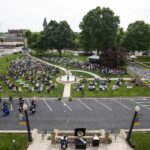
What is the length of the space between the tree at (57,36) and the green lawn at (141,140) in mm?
62424

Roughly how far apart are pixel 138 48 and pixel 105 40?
13601mm

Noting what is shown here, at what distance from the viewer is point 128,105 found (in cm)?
3356

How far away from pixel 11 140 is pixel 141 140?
37.0 feet

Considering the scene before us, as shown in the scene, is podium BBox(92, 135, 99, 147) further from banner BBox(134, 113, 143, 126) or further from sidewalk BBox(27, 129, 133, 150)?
banner BBox(134, 113, 143, 126)

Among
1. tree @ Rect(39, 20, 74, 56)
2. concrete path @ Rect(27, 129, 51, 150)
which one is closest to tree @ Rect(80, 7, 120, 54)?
tree @ Rect(39, 20, 74, 56)

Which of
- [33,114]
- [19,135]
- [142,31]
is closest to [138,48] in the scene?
[142,31]

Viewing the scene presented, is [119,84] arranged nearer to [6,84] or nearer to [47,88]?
[47,88]

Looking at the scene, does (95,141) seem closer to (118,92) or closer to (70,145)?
(70,145)

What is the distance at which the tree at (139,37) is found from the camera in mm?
78750

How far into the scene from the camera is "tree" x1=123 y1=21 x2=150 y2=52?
3100 inches

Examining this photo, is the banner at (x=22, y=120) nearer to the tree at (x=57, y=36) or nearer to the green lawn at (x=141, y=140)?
the green lawn at (x=141, y=140)

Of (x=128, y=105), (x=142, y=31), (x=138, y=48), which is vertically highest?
(x=142, y=31)

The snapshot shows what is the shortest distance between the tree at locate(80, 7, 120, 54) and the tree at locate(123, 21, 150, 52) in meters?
8.78

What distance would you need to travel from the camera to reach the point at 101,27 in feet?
237
